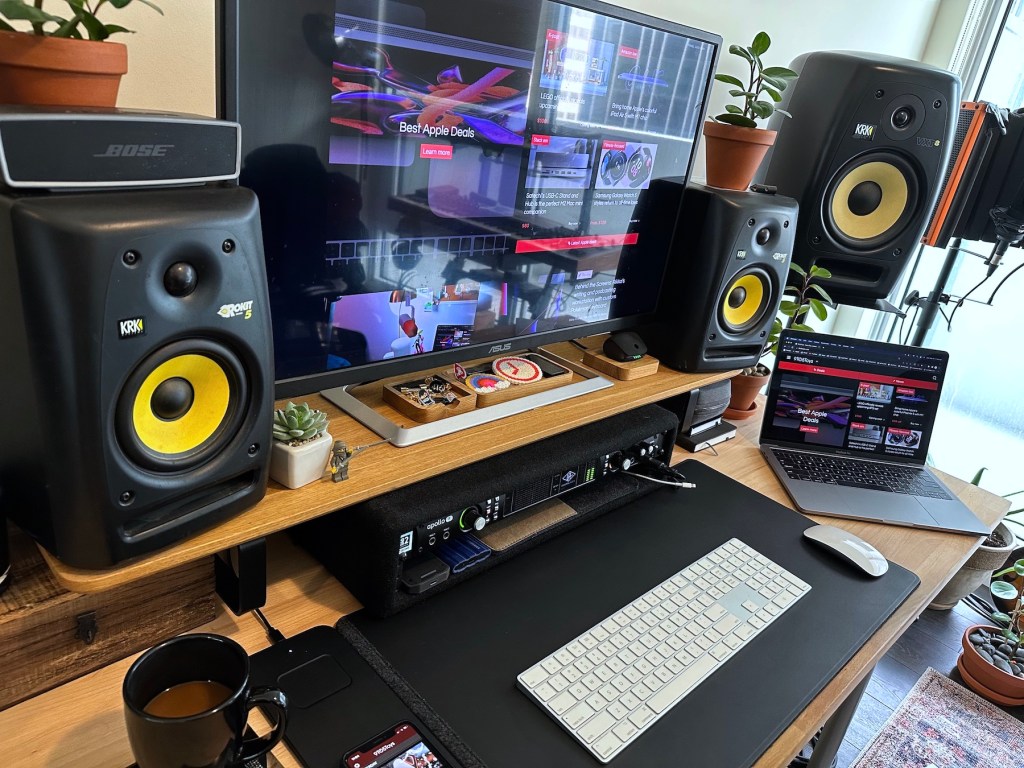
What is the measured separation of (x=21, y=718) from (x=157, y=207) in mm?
506

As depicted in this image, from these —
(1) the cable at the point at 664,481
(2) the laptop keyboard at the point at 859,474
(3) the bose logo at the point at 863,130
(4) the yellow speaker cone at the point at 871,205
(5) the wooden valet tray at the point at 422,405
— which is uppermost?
(3) the bose logo at the point at 863,130

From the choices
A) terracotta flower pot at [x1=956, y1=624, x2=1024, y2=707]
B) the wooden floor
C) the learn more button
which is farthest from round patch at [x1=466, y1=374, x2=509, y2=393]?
terracotta flower pot at [x1=956, y1=624, x2=1024, y2=707]

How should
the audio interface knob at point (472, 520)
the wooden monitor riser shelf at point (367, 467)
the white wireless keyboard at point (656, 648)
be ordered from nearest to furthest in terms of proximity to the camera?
the wooden monitor riser shelf at point (367, 467) < the white wireless keyboard at point (656, 648) < the audio interface knob at point (472, 520)

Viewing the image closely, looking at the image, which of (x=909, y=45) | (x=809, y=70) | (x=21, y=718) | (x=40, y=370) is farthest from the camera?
(x=909, y=45)

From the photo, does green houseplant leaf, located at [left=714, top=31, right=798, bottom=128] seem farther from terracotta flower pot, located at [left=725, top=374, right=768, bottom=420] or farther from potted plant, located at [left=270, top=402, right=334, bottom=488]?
potted plant, located at [left=270, top=402, right=334, bottom=488]

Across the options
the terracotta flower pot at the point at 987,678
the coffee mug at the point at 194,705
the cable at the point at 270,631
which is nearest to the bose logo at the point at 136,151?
the coffee mug at the point at 194,705

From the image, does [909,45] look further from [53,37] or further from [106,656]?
[106,656]

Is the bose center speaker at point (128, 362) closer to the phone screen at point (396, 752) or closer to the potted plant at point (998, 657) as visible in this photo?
the phone screen at point (396, 752)

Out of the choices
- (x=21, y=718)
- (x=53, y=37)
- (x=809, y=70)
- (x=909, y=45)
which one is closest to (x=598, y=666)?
(x=21, y=718)

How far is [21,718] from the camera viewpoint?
2.20 feet

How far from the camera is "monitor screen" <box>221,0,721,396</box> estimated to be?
0.73 metres

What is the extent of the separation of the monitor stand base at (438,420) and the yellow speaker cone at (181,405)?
0.26 metres

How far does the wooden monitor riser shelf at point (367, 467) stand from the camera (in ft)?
2.11

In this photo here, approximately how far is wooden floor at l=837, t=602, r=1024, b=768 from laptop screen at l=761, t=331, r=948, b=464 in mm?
694
